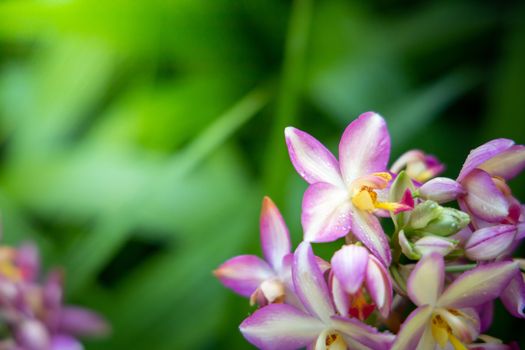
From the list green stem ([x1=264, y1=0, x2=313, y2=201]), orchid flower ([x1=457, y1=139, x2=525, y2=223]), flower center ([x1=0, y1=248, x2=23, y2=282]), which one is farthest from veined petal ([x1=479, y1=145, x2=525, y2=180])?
flower center ([x1=0, y1=248, x2=23, y2=282])

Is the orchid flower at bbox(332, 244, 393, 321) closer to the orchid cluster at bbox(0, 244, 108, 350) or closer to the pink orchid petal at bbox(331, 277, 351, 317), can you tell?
the pink orchid petal at bbox(331, 277, 351, 317)

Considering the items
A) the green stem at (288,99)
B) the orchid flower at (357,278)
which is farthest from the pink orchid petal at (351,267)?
the green stem at (288,99)

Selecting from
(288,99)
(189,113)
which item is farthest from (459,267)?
(189,113)

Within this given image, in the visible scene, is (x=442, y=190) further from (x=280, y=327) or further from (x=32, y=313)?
(x=32, y=313)

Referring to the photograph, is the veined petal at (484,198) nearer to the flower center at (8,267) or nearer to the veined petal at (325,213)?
the veined petal at (325,213)

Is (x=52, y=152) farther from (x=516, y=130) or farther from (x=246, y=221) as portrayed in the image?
(x=516, y=130)
